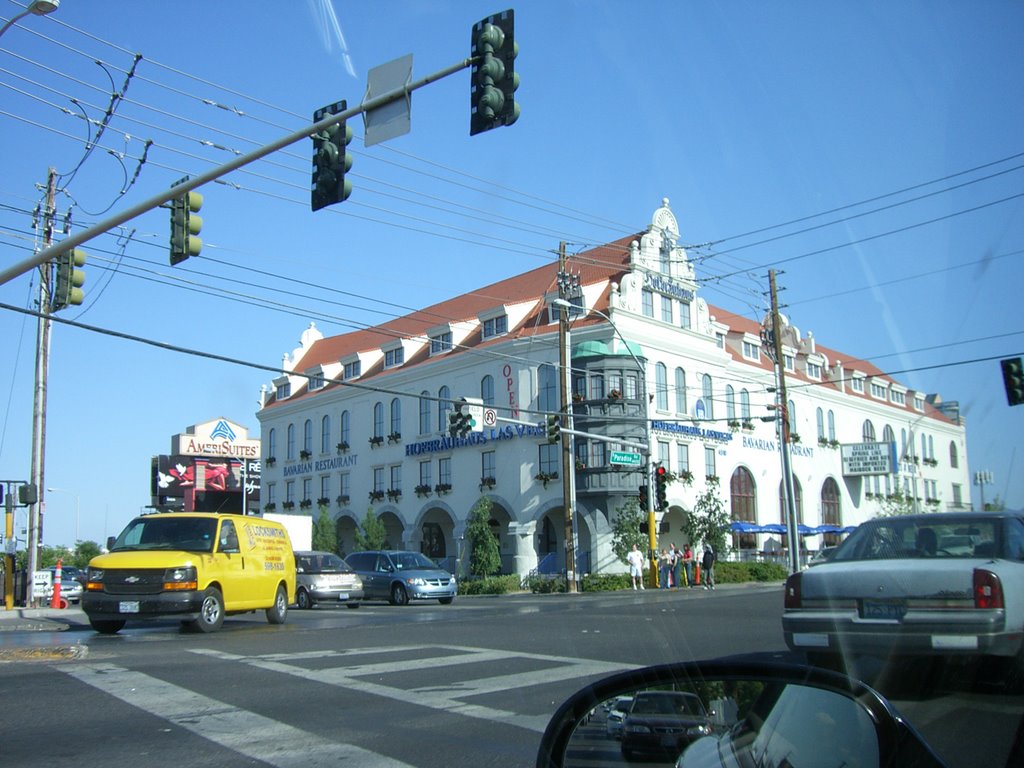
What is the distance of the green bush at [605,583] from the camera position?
36625mm

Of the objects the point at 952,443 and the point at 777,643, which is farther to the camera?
the point at 777,643

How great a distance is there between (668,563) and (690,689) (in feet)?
116

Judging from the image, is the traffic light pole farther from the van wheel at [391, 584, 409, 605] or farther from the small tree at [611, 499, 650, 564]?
the small tree at [611, 499, 650, 564]

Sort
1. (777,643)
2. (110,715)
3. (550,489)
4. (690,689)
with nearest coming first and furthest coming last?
(690,689) < (110,715) < (777,643) < (550,489)

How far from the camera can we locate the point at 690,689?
2742 millimetres

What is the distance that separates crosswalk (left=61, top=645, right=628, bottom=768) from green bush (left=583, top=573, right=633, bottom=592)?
2502 centimetres

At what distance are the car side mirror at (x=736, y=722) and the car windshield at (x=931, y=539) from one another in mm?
4750

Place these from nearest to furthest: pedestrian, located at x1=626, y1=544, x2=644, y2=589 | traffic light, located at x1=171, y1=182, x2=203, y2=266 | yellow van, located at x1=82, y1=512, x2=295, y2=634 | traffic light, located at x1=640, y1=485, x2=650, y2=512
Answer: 1. traffic light, located at x1=171, y1=182, x2=203, y2=266
2. yellow van, located at x1=82, y1=512, x2=295, y2=634
3. traffic light, located at x1=640, y1=485, x2=650, y2=512
4. pedestrian, located at x1=626, y1=544, x2=644, y2=589

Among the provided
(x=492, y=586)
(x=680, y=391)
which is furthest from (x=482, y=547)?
(x=680, y=391)

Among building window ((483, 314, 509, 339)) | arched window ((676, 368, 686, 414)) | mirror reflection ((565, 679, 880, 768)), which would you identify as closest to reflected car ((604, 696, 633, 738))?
mirror reflection ((565, 679, 880, 768))

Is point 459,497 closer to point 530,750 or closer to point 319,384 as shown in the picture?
point 319,384

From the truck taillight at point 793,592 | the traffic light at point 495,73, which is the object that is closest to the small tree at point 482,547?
the traffic light at point 495,73

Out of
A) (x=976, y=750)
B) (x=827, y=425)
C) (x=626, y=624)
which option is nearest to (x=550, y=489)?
(x=827, y=425)

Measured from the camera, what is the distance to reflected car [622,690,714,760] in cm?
266
